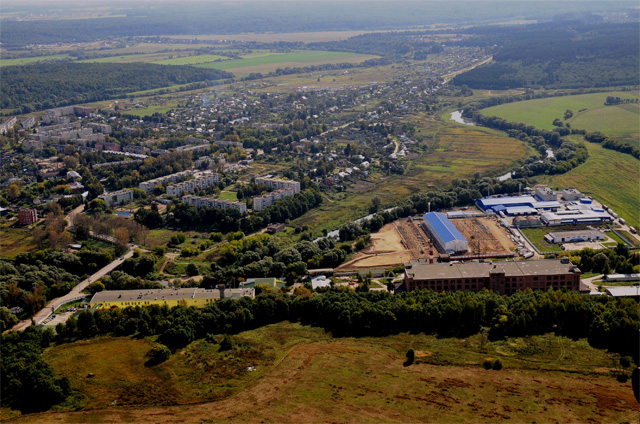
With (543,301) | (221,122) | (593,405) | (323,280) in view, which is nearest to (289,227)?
(323,280)

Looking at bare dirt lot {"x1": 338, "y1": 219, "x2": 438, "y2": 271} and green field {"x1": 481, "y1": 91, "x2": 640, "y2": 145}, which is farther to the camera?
green field {"x1": 481, "y1": 91, "x2": 640, "y2": 145}

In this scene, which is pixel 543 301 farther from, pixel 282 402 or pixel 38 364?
pixel 38 364

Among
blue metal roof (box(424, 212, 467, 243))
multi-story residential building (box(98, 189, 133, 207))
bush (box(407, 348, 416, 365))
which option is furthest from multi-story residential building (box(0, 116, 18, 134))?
bush (box(407, 348, 416, 365))

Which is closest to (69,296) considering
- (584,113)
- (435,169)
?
(435,169)

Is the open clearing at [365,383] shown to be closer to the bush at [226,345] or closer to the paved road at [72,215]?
the bush at [226,345]

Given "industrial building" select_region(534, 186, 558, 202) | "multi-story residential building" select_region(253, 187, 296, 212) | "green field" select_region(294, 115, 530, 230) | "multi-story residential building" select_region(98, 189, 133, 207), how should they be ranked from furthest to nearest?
1. "multi-story residential building" select_region(98, 189, 133, 207)
2. "industrial building" select_region(534, 186, 558, 202)
3. "green field" select_region(294, 115, 530, 230)
4. "multi-story residential building" select_region(253, 187, 296, 212)

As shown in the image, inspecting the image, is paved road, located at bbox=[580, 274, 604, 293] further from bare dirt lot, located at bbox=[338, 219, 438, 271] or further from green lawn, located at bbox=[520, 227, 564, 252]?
bare dirt lot, located at bbox=[338, 219, 438, 271]

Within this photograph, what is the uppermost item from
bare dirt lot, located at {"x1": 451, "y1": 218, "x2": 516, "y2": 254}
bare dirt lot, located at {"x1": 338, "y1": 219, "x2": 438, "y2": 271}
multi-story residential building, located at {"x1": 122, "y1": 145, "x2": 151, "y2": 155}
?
multi-story residential building, located at {"x1": 122, "y1": 145, "x2": 151, "y2": 155}

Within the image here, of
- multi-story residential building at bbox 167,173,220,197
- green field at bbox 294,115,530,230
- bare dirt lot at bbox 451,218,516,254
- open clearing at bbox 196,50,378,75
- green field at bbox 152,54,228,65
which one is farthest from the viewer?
green field at bbox 152,54,228,65
